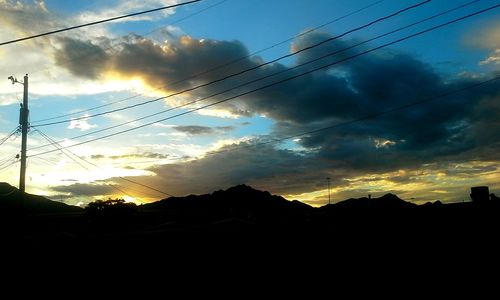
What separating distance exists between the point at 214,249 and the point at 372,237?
22.8 feet

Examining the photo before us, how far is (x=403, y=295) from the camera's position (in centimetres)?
1209

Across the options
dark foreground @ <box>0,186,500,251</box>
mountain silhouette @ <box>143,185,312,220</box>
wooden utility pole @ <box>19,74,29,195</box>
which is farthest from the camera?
mountain silhouette @ <box>143,185,312,220</box>

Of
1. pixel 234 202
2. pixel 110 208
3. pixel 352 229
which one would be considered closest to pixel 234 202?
pixel 234 202

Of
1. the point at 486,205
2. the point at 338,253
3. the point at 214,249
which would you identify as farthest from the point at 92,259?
the point at 486,205

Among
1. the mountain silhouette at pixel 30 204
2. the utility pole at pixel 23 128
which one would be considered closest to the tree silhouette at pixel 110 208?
the mountain silhouette at pixel 30 204

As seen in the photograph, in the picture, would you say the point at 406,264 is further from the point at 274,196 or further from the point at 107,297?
the point at 274,196

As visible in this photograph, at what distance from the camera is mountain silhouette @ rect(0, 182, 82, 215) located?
171ft

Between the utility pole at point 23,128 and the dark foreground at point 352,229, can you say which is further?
the utility pole at point 23,128

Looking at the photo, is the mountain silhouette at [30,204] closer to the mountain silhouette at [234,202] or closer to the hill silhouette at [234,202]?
the hill silhouette at [234,202]

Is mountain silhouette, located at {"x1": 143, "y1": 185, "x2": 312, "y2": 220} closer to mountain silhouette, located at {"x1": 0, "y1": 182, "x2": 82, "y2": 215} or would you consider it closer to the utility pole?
mountain silhouette, located at {"x1": 0, "y1": 182, "x2": 82, "y2": 215}

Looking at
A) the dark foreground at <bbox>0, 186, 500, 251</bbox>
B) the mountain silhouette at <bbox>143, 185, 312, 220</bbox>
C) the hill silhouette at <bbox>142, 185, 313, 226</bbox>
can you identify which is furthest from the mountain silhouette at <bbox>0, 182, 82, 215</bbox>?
the dark foreground at <bbox>0, 186, 500, 251</bbox>

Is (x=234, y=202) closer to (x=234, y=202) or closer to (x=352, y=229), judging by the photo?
(x=234, y=202)

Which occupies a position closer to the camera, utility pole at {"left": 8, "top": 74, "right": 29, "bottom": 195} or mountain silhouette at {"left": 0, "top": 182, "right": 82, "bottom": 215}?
utility pole at {"left": 8, "top": 74, "right": 29, "bottom": 195}

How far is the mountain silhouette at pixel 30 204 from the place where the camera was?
52094 millimetres
